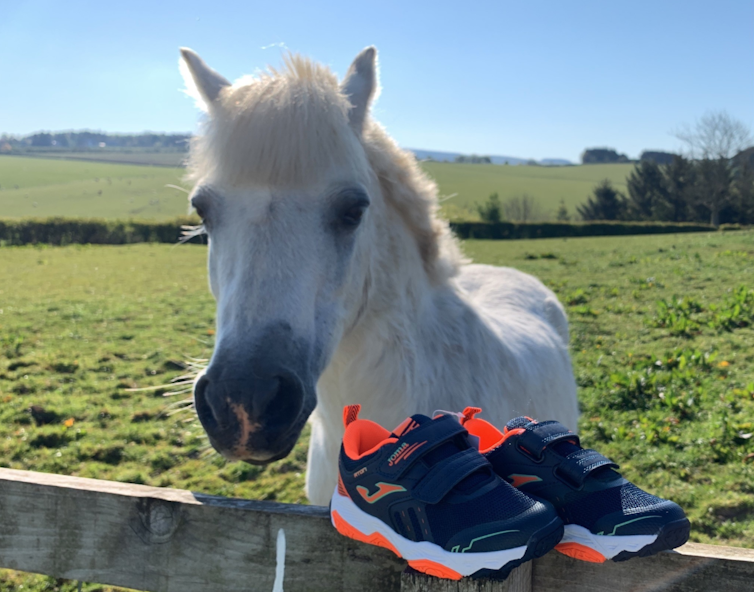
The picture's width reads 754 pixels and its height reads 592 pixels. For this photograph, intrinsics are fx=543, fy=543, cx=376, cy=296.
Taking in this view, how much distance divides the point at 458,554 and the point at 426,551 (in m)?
0.07

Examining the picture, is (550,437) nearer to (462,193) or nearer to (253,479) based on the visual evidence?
(253,479)

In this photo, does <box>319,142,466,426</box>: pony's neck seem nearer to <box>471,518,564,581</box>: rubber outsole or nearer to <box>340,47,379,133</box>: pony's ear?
<box>340,47,379,133</box>: pony's ear

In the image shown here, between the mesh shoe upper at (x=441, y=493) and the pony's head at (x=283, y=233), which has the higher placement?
the pony's head at (x=283, y=233)

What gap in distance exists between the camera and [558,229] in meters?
32.8

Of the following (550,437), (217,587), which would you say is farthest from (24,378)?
(550,437)

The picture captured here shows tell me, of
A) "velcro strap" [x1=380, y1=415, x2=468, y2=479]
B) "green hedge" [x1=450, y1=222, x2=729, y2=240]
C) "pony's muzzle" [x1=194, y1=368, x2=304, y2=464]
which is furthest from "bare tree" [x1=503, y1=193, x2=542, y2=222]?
"velcro strap" [x1=380, y1=415, x2=468, y2=479]

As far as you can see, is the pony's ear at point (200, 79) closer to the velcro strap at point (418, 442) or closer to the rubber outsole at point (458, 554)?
the velcro strap at point (418, 442)

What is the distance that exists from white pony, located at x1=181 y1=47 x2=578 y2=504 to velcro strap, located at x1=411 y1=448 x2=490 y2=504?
1.85 feet

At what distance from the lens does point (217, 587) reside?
1.39 metres

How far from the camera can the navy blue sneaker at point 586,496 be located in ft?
3.27

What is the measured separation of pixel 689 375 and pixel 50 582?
5862 millimetres

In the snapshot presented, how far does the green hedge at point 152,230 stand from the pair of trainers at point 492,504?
1011 inches

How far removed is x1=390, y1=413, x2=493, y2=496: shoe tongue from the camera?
104 cm

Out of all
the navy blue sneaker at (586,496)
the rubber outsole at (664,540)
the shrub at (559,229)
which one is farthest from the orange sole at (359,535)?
the shrub at (559,229)
